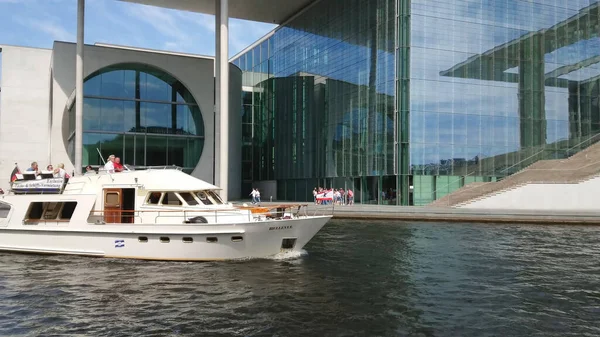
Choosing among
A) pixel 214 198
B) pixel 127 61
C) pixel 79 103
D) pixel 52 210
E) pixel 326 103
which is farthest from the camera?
pixel 326 103

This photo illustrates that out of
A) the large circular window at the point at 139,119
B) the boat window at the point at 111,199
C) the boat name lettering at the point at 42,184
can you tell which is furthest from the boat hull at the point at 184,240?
the large circular window at the point at 139,119

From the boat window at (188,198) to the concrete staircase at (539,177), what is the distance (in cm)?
2502

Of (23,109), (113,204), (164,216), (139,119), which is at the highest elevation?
(23,109)

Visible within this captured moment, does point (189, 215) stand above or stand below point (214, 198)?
below

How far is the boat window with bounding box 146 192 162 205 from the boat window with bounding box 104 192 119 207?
127 centimetres

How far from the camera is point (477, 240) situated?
22.7 meters

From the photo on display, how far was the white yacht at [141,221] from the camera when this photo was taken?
Answer: 16.8 m

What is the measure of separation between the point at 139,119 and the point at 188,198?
3143cm

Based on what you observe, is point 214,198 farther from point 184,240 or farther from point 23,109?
point 23,109

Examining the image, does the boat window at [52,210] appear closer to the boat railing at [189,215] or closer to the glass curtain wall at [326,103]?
the boat railing at [189,215]

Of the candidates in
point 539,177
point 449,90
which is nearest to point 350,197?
point 449,90

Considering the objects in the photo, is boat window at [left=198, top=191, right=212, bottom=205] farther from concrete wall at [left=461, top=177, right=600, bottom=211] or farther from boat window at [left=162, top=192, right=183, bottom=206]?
concrete wall at [left=461, top=177, right=600, bottom=211]

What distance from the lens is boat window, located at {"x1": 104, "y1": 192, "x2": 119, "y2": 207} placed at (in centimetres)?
1884

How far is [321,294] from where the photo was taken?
1281 cm
